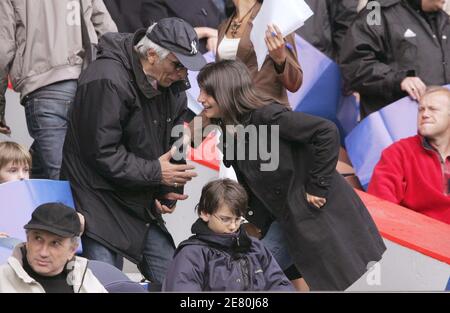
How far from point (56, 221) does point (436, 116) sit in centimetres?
311

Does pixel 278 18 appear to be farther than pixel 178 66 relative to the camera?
Yes

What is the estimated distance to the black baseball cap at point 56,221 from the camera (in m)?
5.66

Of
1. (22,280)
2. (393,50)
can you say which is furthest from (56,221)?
(393,50)

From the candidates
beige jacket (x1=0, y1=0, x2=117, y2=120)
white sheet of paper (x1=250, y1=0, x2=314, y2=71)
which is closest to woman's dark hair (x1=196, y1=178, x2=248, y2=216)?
white sheet of paper (x1=250, y1=0, x2=314, y2=71)

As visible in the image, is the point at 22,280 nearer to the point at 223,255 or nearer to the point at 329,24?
the point at 223,255

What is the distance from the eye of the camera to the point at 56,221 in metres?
5.71

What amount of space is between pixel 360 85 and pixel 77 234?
10.8 ft

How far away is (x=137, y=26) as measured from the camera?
844 centimetres

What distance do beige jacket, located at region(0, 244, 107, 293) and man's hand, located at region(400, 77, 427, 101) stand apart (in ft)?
10.9

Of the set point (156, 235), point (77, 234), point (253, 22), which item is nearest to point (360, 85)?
point (253, 22)

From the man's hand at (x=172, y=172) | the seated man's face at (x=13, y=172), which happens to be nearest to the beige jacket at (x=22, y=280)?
the man's hand at (x=172, y=172)

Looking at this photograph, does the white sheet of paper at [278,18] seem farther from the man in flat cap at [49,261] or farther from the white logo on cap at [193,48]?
the man in flat cap at [49,261]

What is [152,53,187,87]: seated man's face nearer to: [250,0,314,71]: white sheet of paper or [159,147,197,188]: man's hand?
[159,147,197,188]: man's hand

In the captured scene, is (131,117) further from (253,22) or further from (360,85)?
(360,85)
